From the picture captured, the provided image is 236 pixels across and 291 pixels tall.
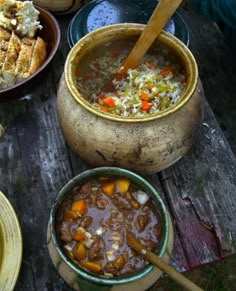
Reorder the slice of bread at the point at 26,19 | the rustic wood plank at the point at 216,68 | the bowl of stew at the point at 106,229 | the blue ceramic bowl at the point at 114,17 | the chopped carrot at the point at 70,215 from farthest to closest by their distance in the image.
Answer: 1. the rustic wood plank at the point at 216,68
2. the blue ceramic bowl at the point at 114,17
3. the slice of bread at the point at 26,19
4. the chopped carrot at the point at 70,215
5. the bowl of stew at the point at 106,229

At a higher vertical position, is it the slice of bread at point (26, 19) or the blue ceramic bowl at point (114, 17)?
the blue ceramic bowl at point (114, 17)

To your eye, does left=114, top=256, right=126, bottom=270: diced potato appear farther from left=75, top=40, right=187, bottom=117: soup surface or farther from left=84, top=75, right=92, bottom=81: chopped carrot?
left=84, top=75, right=92, bottom=81: chopped carrot

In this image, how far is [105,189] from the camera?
148cm

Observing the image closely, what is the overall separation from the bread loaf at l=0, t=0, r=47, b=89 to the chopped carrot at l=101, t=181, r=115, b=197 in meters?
0.74

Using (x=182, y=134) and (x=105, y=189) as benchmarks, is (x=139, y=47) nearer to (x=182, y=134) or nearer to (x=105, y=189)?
(x=182, y=134)

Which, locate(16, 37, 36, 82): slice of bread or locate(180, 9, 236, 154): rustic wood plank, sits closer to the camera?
locate(16, 37, 36, 82): slice of bread

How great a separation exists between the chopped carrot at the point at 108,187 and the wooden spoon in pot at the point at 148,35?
1.44 ft

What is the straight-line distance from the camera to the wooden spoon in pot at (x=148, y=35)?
4.87 ft

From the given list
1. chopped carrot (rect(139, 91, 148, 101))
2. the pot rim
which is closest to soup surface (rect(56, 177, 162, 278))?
the pot rim

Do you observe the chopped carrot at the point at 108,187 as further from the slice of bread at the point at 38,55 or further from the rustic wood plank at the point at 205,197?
the slice of bread at the point at 38,55

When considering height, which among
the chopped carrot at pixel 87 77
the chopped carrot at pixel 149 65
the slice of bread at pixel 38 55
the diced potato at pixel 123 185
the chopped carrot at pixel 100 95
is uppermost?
the chopped carrot at pixel 149 65

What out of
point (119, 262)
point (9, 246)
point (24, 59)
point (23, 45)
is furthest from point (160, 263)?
point (23, 45)

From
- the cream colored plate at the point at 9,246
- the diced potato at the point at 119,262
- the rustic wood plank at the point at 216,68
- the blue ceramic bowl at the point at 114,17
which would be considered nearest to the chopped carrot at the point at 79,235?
the diced potato at the point at 119,262

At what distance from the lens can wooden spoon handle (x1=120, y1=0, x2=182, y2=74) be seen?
1481 mm
